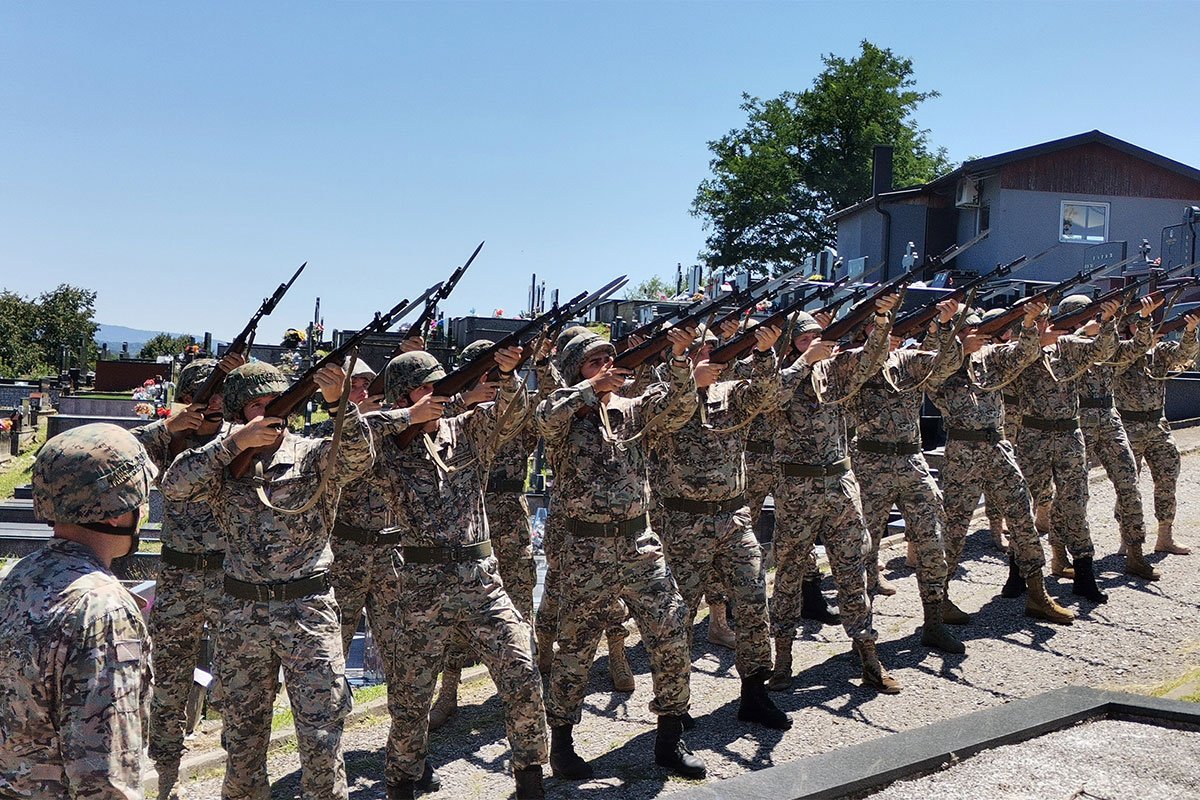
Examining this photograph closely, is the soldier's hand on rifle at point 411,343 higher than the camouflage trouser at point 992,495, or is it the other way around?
the soldier's hand on rifle at point 411,343

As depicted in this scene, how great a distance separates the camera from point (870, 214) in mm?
33156

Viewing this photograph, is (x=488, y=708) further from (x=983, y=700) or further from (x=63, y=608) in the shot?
(x=63, y=608)

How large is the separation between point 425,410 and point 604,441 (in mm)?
1077

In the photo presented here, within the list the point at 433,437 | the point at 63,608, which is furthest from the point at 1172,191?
the point at 63,608

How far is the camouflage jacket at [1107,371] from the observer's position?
399 inches

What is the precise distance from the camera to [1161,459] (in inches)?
410

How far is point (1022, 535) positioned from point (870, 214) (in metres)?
25.9

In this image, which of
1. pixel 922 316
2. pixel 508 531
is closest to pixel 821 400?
pixel 922 316

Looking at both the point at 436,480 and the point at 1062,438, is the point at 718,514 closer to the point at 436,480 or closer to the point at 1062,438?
the point at 436,480

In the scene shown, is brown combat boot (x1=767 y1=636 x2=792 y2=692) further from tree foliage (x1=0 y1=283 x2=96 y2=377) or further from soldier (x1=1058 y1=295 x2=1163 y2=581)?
tree foliage (x1=0 y1=283 x2=96 y2=377)

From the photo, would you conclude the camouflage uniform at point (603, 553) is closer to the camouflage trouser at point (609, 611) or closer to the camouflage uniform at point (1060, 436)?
the camouflage trouser at point (609, 611)

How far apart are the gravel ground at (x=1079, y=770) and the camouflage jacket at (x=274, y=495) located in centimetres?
280

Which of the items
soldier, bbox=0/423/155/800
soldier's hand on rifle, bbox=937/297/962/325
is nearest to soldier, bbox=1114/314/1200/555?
soldier's hand on rifle, bbox=937/297/962/325

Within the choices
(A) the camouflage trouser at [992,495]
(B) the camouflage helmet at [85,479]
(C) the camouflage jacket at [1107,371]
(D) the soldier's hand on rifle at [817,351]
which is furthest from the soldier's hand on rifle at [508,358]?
(C) the camouflage jacket at [1107,371]
